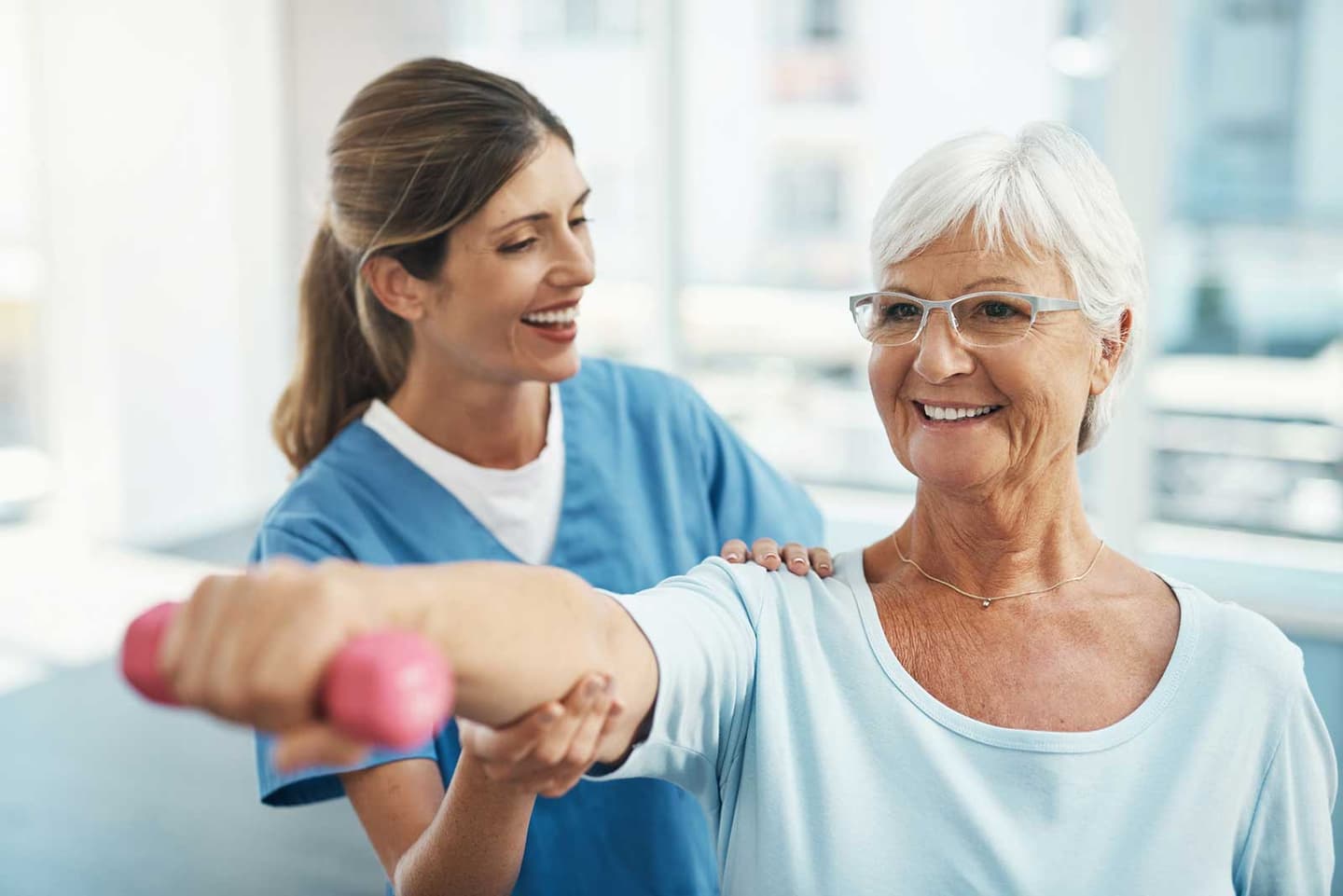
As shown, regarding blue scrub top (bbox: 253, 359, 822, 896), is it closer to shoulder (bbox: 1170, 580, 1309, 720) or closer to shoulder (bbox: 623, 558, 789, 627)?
shoulder (bbox: 623, 558, 789, 627)

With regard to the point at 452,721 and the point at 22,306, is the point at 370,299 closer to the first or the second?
the point at 452,721

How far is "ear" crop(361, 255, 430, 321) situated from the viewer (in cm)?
161

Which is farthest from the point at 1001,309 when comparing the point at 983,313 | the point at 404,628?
the point at 404,628

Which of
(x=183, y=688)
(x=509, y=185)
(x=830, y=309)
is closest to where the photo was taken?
(x=183, y=688)

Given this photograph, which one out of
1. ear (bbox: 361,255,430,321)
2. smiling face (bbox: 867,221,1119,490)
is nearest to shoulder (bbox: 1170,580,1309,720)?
smiling face (bbox: 867,221,1119,490)

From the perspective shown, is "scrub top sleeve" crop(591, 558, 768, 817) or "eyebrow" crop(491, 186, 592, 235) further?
"eyebrow" crop(491, 186, 592, 235)

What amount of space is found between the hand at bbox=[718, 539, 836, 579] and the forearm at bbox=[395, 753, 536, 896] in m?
0.29

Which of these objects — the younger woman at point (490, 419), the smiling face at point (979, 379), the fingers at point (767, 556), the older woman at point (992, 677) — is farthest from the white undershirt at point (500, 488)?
the smiling face at point (979, 379)

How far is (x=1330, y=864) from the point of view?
1104 millimetres

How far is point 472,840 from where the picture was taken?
111 centimetres

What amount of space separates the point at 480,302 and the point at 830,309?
328cm

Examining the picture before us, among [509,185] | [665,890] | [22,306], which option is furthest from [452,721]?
[22,306]

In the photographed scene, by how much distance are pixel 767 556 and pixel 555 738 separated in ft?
1.42

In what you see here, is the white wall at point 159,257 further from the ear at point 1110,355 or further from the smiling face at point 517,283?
the ear at point 1110,355
